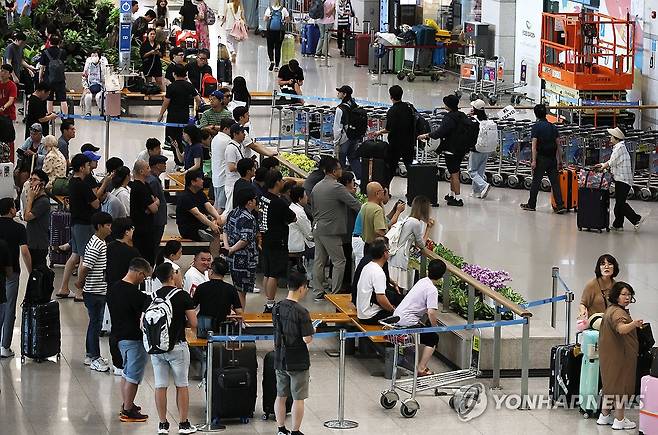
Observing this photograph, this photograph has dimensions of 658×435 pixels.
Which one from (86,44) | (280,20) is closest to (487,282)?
(86,44)

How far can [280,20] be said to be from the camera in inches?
1471

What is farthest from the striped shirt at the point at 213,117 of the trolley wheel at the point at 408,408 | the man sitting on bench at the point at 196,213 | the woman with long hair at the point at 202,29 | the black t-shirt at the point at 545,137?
the woman with long hair at the point at 202,29

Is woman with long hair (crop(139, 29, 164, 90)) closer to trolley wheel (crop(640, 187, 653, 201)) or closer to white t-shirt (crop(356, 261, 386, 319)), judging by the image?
trolley wheel (crop(640, 187, 653, 201))

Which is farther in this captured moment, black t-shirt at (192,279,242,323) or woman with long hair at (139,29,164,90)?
woman with long hair at (139,29,164,90)

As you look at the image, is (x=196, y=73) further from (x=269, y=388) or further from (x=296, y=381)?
(x=296, y=381)

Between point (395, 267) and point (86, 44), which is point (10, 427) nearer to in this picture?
point (395, 267)

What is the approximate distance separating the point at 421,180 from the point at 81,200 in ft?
23.9

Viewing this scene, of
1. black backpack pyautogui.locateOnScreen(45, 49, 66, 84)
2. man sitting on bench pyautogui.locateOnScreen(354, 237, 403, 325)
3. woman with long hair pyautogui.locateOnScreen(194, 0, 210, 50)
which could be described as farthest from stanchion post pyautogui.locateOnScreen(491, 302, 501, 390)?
woman with long hair pyautogui.locateOnScreen(194, 0, 210, 50)

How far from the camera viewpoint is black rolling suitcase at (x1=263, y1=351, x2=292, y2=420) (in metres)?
13.5

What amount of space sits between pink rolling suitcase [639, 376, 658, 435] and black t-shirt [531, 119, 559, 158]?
993cm

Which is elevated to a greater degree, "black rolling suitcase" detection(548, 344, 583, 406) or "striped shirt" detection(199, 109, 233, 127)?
"striped shirt" detection(199, 109, 233, 127)

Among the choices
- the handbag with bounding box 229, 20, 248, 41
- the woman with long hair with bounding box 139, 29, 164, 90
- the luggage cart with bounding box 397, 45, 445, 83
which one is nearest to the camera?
the woman with long hair with bounding box 139, 29, 164, 90

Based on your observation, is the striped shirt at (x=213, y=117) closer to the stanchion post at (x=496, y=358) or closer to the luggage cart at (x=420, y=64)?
the stanchion post at (x=496, y=358)

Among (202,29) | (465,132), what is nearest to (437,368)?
(465,132)
